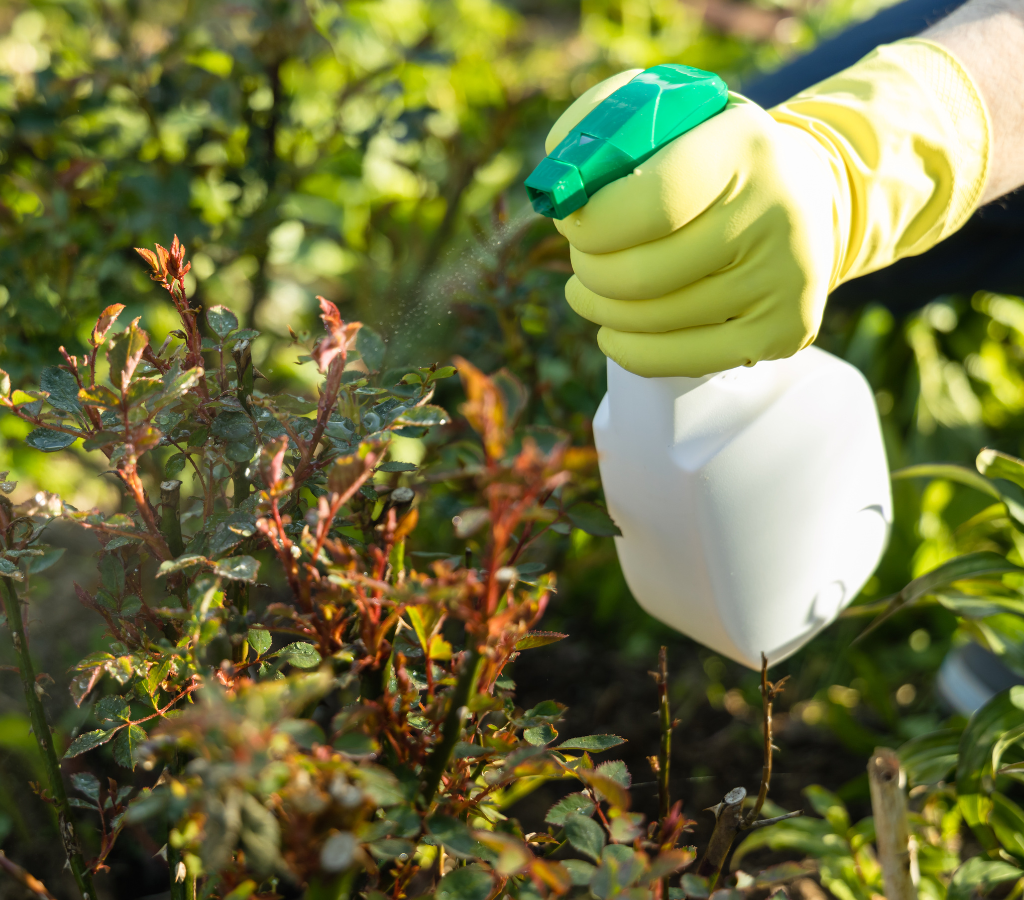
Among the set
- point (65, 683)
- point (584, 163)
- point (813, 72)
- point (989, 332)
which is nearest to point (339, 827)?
point (584, 163)

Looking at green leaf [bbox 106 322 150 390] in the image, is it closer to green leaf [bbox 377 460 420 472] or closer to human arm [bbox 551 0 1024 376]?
green leaf [bbox 377 460 420 472]

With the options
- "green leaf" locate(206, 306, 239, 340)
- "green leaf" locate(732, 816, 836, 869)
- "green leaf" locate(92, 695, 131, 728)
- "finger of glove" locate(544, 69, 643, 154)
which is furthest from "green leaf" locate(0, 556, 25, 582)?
"green leaf" locate(732, 816, 836, 869)

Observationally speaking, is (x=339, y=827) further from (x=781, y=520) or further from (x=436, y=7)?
(x=436, y=7)

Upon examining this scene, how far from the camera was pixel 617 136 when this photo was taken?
71 centimetres

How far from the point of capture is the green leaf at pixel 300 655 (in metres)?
0.68

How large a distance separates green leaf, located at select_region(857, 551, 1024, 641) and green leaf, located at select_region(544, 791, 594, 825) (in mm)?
558

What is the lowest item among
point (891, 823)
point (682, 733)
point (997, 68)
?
point (682, 733)

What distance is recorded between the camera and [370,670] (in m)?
0.63

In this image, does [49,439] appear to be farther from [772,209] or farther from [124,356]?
[772,209]

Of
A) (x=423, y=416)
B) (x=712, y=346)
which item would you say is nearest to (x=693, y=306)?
(x=712, y=346)

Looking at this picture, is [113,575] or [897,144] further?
[897,144]

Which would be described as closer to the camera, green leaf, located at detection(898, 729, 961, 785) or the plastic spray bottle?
the plastic spray bottle

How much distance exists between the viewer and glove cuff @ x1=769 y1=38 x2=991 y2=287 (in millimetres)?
924

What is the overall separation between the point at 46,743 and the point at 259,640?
0.83 ft
